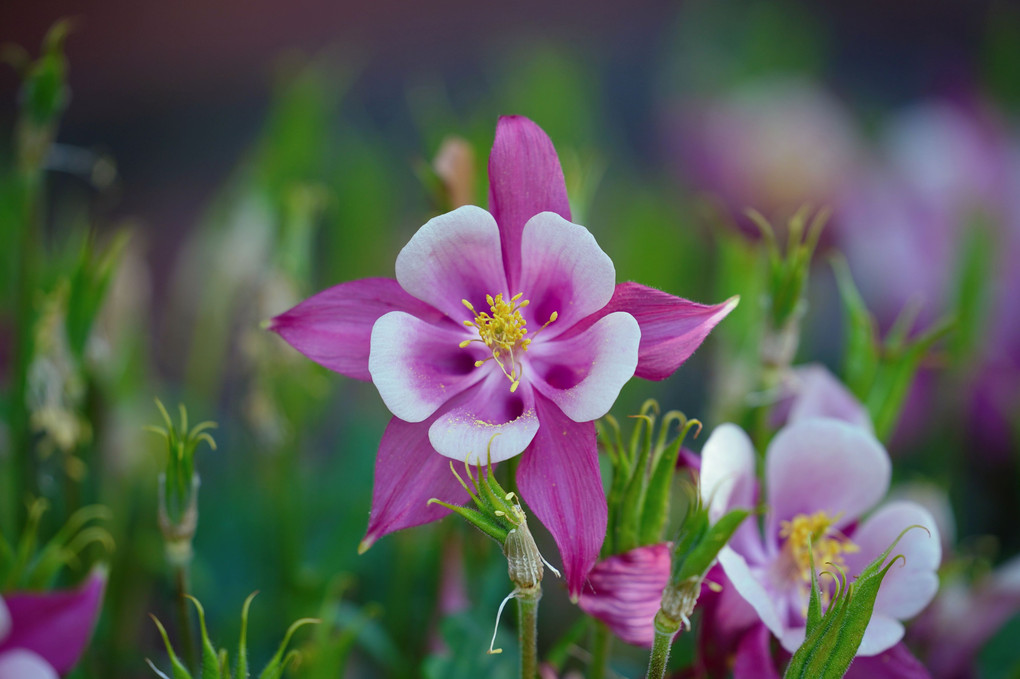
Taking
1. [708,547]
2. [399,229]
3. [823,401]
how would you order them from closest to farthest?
[708,547] → [823,401] → [399,229]

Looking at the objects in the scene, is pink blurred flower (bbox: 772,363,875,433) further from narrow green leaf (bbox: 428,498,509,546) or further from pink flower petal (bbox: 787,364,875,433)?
narrow green leaf (bbox: 428,498,509,546)

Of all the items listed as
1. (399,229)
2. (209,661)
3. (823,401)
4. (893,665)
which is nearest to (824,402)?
(823,401)

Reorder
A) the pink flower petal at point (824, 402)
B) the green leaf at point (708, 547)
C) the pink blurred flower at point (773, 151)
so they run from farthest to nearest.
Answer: the pink blurred flower at point (773, 151)
the pink flower petal at point (824, 402)
the green leaf at point (708, 547)

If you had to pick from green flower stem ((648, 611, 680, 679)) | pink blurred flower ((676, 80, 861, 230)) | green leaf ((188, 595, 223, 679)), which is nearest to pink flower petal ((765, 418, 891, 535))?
green flower stem ((648, 611, 680, 679))

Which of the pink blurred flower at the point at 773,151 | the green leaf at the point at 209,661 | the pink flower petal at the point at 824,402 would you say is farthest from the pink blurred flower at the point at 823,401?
the pink blurred flower at the point at 773,151

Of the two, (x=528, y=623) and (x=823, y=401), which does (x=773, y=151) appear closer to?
(x=823, y=401)

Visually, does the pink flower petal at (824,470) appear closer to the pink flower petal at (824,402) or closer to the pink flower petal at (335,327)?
the pink flower petal at (824,402)
